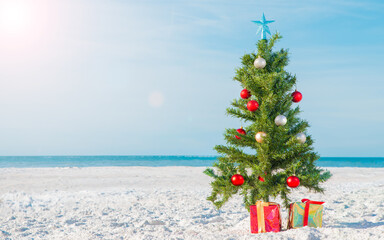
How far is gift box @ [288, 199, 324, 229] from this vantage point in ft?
17.5

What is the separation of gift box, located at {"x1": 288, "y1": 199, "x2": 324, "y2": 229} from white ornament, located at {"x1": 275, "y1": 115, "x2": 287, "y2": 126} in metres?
1.27

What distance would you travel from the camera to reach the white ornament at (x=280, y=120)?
519 centimetres

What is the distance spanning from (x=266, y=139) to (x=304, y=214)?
54.2 inches

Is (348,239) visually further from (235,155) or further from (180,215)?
(180,215)

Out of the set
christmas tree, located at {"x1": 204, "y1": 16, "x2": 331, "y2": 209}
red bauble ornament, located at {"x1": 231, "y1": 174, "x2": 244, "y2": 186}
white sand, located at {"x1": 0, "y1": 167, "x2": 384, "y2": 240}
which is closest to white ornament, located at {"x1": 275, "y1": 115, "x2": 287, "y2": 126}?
christmas tree, located at {"x1": 204, "y1": 16, "x2": 331, "y2": 209}

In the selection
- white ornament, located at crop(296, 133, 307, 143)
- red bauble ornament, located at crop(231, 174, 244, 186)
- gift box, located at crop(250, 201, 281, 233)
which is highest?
white ornament, located at crop(296, 133, 307, 143)

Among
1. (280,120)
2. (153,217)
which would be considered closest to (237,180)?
(280,120)

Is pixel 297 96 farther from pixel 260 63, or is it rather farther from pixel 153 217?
pixel 153 217

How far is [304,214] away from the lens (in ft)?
17.7

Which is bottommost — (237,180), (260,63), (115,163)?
(115,163)

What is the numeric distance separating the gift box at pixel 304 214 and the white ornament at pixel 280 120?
1.27 meters

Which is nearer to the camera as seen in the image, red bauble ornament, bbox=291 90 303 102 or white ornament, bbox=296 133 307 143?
white ornament, bbox=296 133 307 143

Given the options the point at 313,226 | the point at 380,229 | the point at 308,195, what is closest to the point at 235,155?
the point at 313,226

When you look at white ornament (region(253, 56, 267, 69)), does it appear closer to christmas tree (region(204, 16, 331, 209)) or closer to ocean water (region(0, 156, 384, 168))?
christmas tree (region(204, 16, 331, 209))
